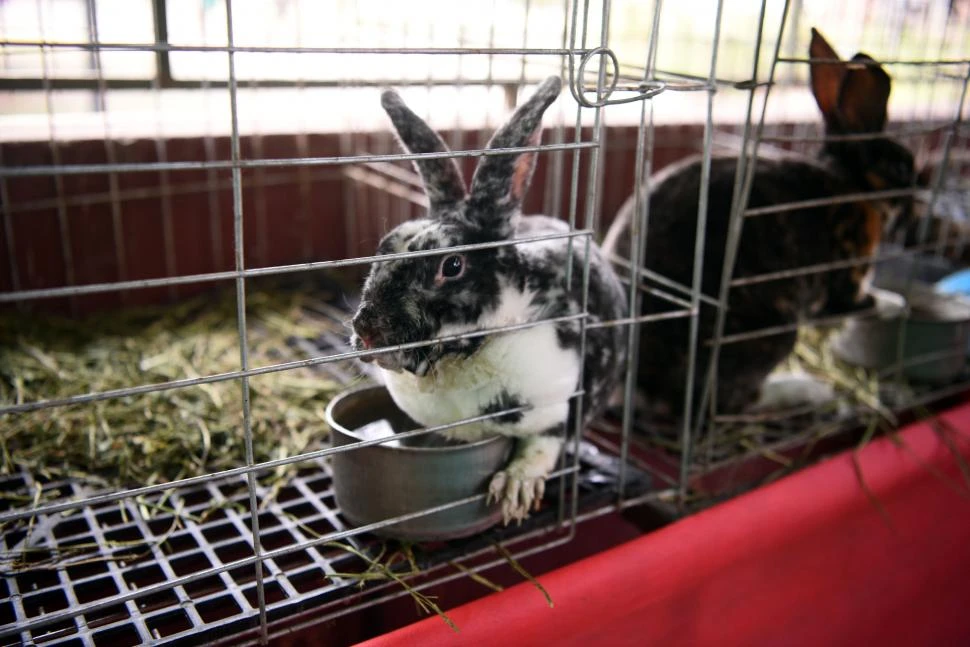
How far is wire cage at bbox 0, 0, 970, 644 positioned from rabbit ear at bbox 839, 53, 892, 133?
0.18ft

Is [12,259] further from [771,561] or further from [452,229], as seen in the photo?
[771,561]

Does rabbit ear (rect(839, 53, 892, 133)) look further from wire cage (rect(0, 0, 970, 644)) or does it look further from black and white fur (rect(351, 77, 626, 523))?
black and white fur (rect(351, 77, 626, 523))

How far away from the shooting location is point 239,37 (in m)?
2.86

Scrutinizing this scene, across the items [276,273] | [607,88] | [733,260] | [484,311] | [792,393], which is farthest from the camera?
[792,393]

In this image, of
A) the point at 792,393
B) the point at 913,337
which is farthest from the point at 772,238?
the point at 913,337

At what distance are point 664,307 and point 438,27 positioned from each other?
116 cm

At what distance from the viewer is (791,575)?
192cm

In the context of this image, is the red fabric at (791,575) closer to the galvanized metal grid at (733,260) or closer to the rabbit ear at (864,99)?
the galvanized metal grid at (733,260)

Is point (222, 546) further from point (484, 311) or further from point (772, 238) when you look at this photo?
point (772, 238)

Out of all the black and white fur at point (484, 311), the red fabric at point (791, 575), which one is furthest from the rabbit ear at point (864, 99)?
the black and white fur at point (484, 311)

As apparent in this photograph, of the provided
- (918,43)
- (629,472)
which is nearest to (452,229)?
(629,472)

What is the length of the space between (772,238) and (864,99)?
1.35ft

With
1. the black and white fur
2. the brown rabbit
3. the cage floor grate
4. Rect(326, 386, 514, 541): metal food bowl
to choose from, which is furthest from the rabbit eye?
the brown rabbit

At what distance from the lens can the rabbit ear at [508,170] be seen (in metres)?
1.44
